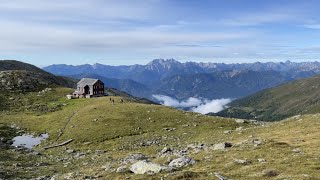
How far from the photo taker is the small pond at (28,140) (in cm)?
6894

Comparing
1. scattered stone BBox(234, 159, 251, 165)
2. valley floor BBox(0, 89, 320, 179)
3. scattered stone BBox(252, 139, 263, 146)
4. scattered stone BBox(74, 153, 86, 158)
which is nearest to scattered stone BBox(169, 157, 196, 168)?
valley floor BBox(0, 89, 320, 179)

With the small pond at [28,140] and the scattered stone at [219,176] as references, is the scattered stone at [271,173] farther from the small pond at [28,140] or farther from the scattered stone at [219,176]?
the small pond at [28,140]

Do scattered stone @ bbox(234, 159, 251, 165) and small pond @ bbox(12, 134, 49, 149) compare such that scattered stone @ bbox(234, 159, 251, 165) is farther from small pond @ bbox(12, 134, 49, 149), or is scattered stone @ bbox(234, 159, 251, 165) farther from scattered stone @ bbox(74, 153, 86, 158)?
small pond @ bbox(12, 134, 49, 149)

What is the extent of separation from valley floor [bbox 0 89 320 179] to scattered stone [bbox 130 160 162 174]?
723mm

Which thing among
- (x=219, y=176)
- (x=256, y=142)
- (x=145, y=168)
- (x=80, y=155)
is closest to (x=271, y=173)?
(x=219, y=176)

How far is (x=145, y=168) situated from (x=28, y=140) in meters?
43.1

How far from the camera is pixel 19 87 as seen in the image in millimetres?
129000

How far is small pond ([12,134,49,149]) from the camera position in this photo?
68938 mm

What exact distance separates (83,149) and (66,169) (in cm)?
1573

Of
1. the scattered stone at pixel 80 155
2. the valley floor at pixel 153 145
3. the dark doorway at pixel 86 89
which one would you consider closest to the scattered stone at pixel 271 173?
the valley floor at pixel 153 145

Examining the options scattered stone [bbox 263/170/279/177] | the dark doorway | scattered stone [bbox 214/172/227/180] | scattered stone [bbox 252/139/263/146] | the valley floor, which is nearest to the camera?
scattered stone [bbox 214/172/227/180]

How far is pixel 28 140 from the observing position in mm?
72125

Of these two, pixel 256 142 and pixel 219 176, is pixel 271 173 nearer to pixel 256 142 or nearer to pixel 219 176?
pixel 219 176

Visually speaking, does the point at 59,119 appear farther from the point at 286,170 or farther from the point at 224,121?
the point at 286,170
